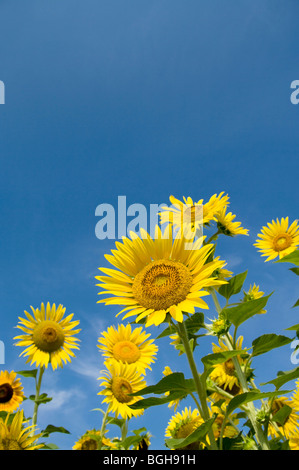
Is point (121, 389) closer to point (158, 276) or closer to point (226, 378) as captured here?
point (226, 378)

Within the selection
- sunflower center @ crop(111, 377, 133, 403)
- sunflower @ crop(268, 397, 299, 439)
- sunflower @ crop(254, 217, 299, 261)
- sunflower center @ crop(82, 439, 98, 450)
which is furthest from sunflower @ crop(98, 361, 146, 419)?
sunflower @ crop(254, 217, 299, 261)

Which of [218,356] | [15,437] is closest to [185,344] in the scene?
[218,356]

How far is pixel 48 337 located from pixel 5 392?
1370 mm

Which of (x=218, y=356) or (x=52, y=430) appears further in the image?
(x=52, y=430)

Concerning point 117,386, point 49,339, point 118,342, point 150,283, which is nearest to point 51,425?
point 117,386

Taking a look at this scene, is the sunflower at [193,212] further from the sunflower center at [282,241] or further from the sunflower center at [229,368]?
the sunflower center at [282,241]

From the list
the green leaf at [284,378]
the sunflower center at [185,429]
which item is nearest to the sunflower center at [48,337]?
the sunflower center at [185,429]

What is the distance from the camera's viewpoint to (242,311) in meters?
3.26

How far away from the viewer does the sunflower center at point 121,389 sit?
17.3 ft
